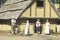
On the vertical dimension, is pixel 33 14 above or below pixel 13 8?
below

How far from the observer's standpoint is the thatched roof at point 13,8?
31.0 m

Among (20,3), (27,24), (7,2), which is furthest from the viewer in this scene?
(7,2)

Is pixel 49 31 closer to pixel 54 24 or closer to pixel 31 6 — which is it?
pixel 54 24

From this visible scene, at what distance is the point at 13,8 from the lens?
109 feet

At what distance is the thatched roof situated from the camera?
30984mm

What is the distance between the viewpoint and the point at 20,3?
33500mm

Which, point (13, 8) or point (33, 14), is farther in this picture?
point (13, 8)

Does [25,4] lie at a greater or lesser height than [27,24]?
greater

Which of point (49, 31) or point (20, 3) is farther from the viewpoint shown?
point (20, 3)

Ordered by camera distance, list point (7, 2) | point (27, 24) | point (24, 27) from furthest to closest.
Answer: point (7, 2)
point (24, 27)
point (27, 24)

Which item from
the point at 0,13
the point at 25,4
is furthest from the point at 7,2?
the point at 25,4

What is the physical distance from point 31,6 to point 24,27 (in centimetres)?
253

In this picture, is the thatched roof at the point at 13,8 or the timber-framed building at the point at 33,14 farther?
the thatched roof at the point at 13,8

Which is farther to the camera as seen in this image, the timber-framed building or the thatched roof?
the thatched roof
